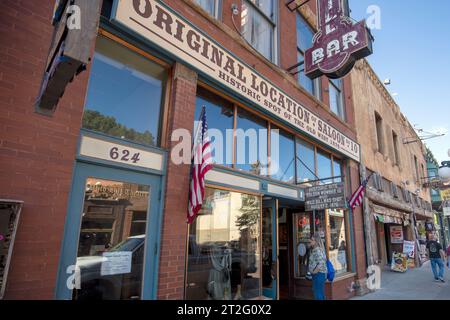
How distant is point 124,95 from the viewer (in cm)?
454

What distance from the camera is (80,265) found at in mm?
3588

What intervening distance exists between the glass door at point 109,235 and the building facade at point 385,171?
8.96 meters

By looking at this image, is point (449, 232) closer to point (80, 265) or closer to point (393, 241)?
point (393, 241)

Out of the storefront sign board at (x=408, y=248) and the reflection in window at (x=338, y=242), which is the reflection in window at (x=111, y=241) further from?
the storefront sign board at (x=408, y=248)

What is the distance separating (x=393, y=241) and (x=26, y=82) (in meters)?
18.9

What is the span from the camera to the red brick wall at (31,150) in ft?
9.80

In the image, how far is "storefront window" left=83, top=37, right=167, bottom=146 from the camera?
418cm

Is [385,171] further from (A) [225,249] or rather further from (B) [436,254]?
(A) [225,249]

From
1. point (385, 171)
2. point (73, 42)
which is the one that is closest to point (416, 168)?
point (385, 171)

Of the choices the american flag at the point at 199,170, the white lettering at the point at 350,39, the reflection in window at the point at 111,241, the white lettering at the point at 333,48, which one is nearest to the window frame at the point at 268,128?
the american flag at the point at 199,170

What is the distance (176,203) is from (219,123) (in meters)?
2.22

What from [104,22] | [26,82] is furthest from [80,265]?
[104,22]

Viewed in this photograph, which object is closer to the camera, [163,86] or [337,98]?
[163,86]

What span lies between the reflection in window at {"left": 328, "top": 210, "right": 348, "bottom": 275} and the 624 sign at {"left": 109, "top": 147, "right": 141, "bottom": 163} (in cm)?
683
